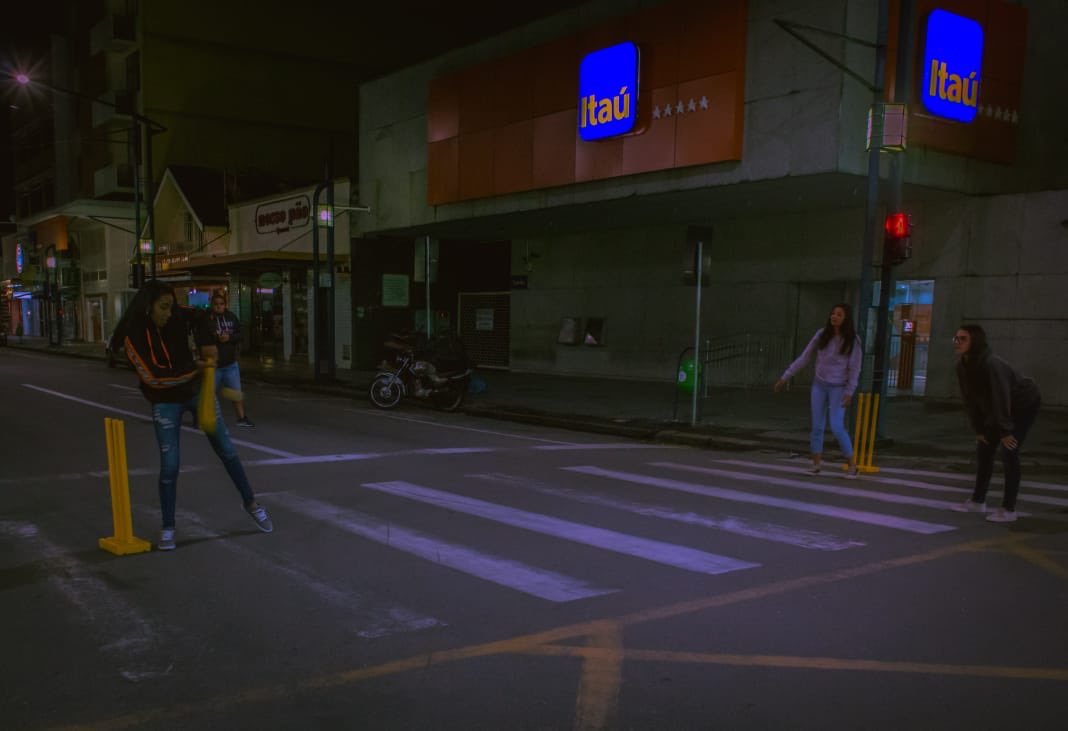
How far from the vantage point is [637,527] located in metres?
6.59

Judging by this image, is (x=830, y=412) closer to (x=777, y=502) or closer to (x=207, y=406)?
(x=777, y=502)

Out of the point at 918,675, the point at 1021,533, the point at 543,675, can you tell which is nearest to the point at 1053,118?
the point at 1021,533

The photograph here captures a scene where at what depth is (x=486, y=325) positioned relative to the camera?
Answer: 83.6 feet

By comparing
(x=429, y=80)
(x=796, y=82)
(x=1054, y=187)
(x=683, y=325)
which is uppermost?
(x=429, y=80)

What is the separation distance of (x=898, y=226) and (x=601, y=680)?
8.77m

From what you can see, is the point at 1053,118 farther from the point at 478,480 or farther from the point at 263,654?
the point at 263,654

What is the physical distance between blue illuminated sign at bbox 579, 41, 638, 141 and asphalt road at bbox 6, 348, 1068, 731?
28.1 feet

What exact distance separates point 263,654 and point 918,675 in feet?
10.6

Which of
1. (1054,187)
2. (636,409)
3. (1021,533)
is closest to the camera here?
(1021,533)

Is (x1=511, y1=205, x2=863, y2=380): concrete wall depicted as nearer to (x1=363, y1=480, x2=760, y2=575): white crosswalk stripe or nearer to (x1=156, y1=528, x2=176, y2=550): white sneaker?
(x1=363, y1=480, x2=760, y2=575): white crosswalk stripe

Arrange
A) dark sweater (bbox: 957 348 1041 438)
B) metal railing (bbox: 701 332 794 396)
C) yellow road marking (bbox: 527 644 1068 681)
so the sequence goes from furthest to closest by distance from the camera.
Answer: metal railing (bbox: 701 332 794 396) < dark sweater (bbox: 957 348 1041 438) < yellow road marking (bbox: 527 644 1068 681)

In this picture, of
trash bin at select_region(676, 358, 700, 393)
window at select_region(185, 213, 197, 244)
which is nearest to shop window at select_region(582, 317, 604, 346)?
trash bin at select_region(676, 358, 700, 393)

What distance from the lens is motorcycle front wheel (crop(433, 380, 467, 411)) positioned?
15.3 m

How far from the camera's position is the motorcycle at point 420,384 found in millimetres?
15227
